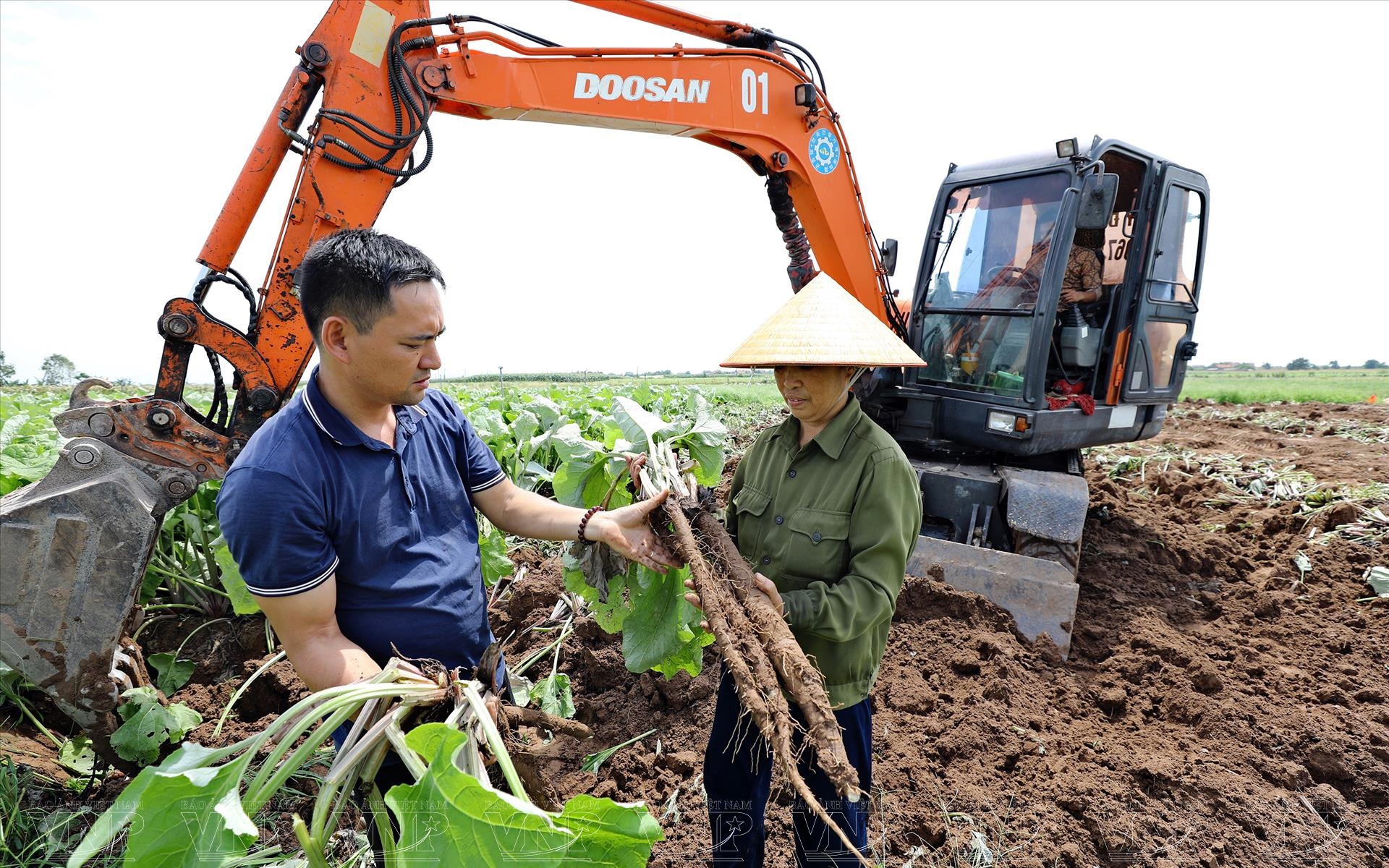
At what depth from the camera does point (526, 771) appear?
1760 mm

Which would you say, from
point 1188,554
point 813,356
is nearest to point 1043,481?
point 1188,554

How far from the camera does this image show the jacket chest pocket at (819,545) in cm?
222

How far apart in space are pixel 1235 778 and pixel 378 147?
5.19 metres

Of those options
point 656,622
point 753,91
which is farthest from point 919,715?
point 753,91

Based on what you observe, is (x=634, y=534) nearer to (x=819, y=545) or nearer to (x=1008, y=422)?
(x=819, y=545)

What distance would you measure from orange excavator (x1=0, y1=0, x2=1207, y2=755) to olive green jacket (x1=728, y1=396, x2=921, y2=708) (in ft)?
8.26

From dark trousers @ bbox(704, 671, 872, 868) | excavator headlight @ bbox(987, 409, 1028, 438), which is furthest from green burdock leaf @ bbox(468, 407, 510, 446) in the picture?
dark trousers @ bbox(704, 671, 872, 868)

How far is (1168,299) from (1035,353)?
5.22ft

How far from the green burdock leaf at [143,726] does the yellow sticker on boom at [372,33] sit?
305 centimetres

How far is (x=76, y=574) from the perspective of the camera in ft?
8.89

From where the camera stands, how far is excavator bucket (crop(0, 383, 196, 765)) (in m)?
2.66

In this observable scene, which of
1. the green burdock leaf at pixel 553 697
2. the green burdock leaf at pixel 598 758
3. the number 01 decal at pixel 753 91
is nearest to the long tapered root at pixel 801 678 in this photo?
the green burdock leaf at pixel 598 758

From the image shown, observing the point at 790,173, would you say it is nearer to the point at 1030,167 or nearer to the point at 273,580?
the point at 1030,167

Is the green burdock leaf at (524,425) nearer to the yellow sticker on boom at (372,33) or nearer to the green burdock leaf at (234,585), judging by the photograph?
the green burdock leaf at (234,585)
